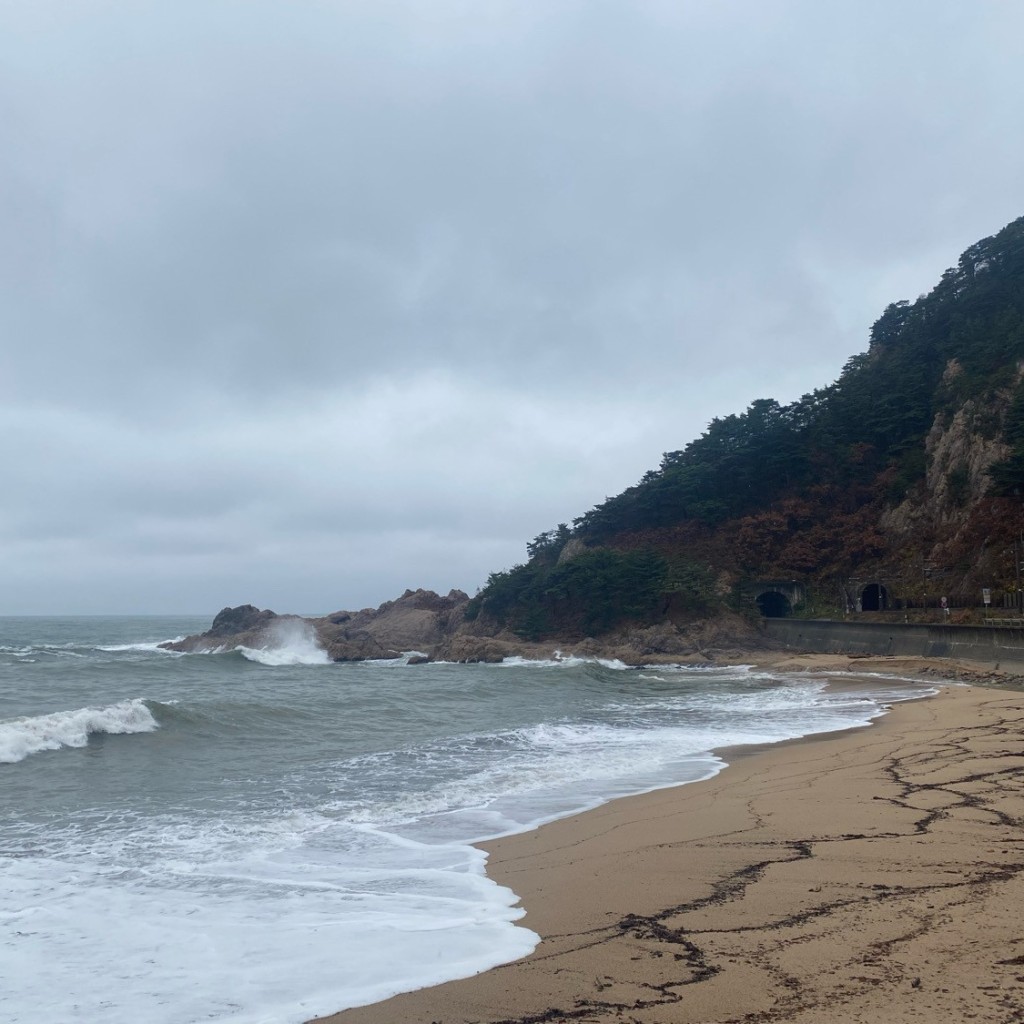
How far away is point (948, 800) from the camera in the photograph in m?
8.55

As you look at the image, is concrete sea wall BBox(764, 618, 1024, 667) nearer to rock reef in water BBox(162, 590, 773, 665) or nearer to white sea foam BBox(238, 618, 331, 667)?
rock reef in water BBox(162, 590, 773, 665)

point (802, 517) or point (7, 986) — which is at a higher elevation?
point (802, 517)

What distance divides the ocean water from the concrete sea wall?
4782 mm

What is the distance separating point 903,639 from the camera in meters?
37.2

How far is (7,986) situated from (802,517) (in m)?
58.6

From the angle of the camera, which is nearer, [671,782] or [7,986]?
[7,986]

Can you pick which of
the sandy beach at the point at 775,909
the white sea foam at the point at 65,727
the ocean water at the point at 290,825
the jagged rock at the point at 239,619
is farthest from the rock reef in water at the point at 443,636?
the sandy beach at the point at 775,909

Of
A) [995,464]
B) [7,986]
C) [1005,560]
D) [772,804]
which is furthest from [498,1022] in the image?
[995,464]

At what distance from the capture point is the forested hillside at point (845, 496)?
4834 centimetres

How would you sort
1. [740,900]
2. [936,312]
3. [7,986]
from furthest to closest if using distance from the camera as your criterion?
[936,312] < [740,900] < [7,986]

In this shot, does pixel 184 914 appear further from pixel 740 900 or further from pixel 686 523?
pixel 686 523

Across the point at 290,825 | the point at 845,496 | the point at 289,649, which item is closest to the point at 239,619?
the point at 289,649

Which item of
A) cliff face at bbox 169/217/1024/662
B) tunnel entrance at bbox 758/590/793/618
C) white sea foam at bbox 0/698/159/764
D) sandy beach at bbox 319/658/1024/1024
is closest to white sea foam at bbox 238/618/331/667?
cliff face at bbox 169/217/1024/662

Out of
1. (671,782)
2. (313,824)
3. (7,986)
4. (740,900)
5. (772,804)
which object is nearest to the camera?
(7,986)
